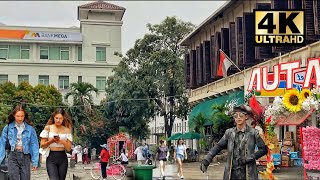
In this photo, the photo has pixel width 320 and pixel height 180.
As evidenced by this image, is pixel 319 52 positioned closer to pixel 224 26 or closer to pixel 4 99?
pixel 224 26

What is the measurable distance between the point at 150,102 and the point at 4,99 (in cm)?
1446

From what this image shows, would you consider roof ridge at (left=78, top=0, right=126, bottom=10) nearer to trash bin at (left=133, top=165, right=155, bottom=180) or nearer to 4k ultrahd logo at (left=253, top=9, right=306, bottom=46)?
trash bin at (left=133, top=165, right=155, bottom=180)

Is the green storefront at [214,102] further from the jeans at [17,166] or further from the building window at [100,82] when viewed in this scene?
the building window at [100,82]

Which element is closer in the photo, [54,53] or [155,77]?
[155,77]

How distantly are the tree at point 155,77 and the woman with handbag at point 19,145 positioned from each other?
45.3m

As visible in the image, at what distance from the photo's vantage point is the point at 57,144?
950 cm

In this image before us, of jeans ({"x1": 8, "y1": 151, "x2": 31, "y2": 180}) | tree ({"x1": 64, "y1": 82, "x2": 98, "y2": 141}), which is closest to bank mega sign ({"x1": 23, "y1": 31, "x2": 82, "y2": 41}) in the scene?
tree ({"x1": 64, "y1": 82, "x2": 98, "y2": 141})

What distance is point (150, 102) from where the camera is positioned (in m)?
56.4

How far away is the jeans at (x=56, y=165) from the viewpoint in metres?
9.48

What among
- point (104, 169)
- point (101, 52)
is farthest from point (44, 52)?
point (104, 169)

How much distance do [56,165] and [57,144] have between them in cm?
34

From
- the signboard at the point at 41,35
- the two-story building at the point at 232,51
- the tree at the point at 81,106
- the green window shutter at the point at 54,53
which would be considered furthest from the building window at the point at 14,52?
the two-story building at the point at 232,51

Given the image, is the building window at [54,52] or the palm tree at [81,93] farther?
the building window at [54,52]

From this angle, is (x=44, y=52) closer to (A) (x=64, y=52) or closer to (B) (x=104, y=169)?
(A) (x=64, y=52)
